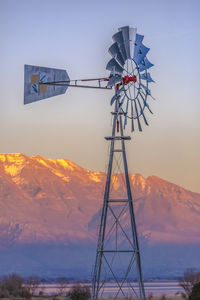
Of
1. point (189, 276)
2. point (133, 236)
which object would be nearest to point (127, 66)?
point (133, 236)

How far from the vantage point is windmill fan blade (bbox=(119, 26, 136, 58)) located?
209 feet

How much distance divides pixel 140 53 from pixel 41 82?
22.3ft

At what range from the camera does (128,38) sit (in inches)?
2517

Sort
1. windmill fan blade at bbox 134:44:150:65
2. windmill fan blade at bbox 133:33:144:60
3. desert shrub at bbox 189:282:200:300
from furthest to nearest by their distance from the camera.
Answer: desert shrub at bbox 189:282:200:300
windmill fan blade at bbox 134:44:150:65
windmill fan blade at bbox 133:33:144:60

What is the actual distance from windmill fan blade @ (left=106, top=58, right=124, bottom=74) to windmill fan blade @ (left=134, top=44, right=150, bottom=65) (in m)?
1.22

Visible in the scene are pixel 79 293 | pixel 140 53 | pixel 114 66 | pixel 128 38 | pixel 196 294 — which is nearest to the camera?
pixel 128 38

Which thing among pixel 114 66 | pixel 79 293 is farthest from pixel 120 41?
pixel 79 293

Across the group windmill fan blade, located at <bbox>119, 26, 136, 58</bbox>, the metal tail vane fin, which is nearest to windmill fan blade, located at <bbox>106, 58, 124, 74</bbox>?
windmill fan blade, located at <bbox>119, 26, 136, 58</bbox>

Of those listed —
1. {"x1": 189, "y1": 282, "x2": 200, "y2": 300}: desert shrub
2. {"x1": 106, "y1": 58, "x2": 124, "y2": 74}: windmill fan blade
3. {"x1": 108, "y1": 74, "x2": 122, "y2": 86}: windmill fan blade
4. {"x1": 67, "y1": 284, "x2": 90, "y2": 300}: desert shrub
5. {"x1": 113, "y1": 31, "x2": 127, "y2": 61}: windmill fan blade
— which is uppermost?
{"x1": 113, "y1": 31, "x2": 127, "y2": 61}: windmill fan blade

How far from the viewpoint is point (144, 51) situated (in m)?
64.6

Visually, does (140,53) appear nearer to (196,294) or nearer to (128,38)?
(128,38)

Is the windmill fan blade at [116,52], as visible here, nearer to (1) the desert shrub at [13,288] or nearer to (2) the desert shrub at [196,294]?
(2) the desert shrub at [196,294]

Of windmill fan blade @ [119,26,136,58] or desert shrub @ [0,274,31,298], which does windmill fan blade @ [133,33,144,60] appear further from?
desert shrub @ [0,274,31,298]

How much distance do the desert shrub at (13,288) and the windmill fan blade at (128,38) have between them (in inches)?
1735
